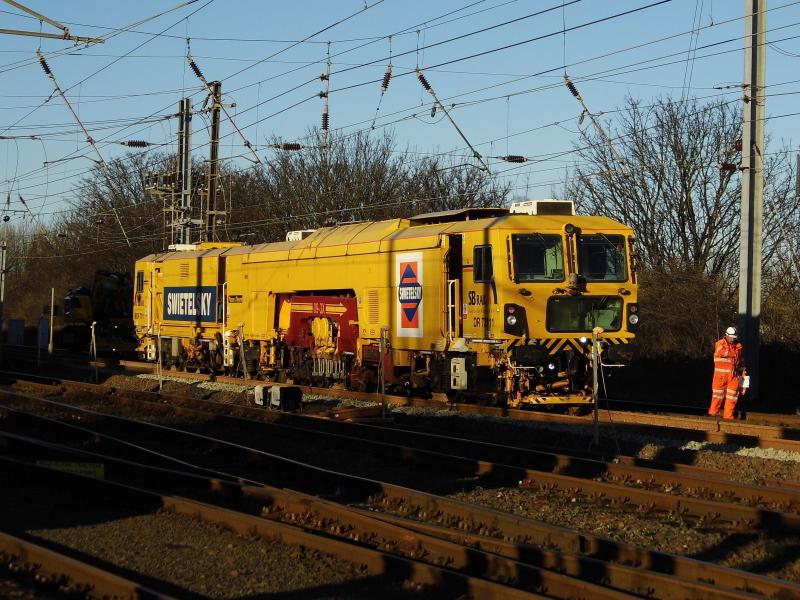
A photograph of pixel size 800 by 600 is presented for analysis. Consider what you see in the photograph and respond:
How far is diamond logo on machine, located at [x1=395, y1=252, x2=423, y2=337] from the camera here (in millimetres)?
19406

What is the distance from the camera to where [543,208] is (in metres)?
18.7

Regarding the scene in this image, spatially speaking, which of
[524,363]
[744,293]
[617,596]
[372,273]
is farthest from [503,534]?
[744,293]

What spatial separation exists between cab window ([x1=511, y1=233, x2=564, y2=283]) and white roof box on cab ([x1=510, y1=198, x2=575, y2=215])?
0.86 metres

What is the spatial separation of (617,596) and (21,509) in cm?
656

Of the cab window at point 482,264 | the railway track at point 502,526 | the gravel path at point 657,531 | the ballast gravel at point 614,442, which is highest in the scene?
the cab window at point 482,264

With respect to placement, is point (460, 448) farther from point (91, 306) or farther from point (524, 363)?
point (91, 306)

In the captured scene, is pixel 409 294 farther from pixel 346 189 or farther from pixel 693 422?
pixel 346 189

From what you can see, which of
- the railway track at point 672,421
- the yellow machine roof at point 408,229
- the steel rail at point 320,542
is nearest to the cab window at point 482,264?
the yellow machine roof at point 408,229

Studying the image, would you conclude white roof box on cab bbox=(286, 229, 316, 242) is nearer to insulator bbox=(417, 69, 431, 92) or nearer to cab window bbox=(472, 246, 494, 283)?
insulator bbox=(417, 69, 431, 92)

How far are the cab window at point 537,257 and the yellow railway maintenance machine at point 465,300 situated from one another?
0.02 m

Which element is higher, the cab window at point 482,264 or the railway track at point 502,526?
the cab window at point 482,264

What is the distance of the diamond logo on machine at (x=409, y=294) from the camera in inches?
764

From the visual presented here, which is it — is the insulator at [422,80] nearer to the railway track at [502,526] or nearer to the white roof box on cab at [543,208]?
the white roof box on cab at [543,208]

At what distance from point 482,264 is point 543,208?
182 cm
